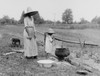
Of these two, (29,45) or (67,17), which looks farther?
(67,17)

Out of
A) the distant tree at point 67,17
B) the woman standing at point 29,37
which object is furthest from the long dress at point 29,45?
the distant tree at point 67,17

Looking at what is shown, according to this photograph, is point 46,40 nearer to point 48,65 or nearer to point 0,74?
point 48,65

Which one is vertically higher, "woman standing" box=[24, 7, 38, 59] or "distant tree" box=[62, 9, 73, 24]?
"distant tree" box=[62, 9, 73, 24]

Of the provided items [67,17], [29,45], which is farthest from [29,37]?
[67,17]

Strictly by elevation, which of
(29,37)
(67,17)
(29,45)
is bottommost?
(29,45)

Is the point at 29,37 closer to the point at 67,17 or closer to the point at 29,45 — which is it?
the point at 29,45

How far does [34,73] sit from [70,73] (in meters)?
1.20

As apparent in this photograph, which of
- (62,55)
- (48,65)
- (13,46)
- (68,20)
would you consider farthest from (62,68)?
(68,20)

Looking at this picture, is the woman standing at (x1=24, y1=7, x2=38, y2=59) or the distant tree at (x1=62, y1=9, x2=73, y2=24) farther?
the distant tree at (x1=62, y1=9, x2=73, y2=24)

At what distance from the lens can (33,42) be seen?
698 cm

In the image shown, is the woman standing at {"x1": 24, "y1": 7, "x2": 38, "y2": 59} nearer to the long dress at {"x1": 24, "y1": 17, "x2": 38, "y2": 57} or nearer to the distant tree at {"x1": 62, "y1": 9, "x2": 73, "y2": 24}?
the long dress at {"x1": 24, "y1": 17, "x2": 38, "y2": 57}

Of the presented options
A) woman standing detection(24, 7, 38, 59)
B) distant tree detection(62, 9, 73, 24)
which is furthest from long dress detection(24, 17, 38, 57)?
distant tree detection(62, 9, 73, 24)

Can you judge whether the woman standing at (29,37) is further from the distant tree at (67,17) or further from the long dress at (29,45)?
the distant tree at (67,17)

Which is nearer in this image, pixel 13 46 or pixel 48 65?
pixel 48 65
